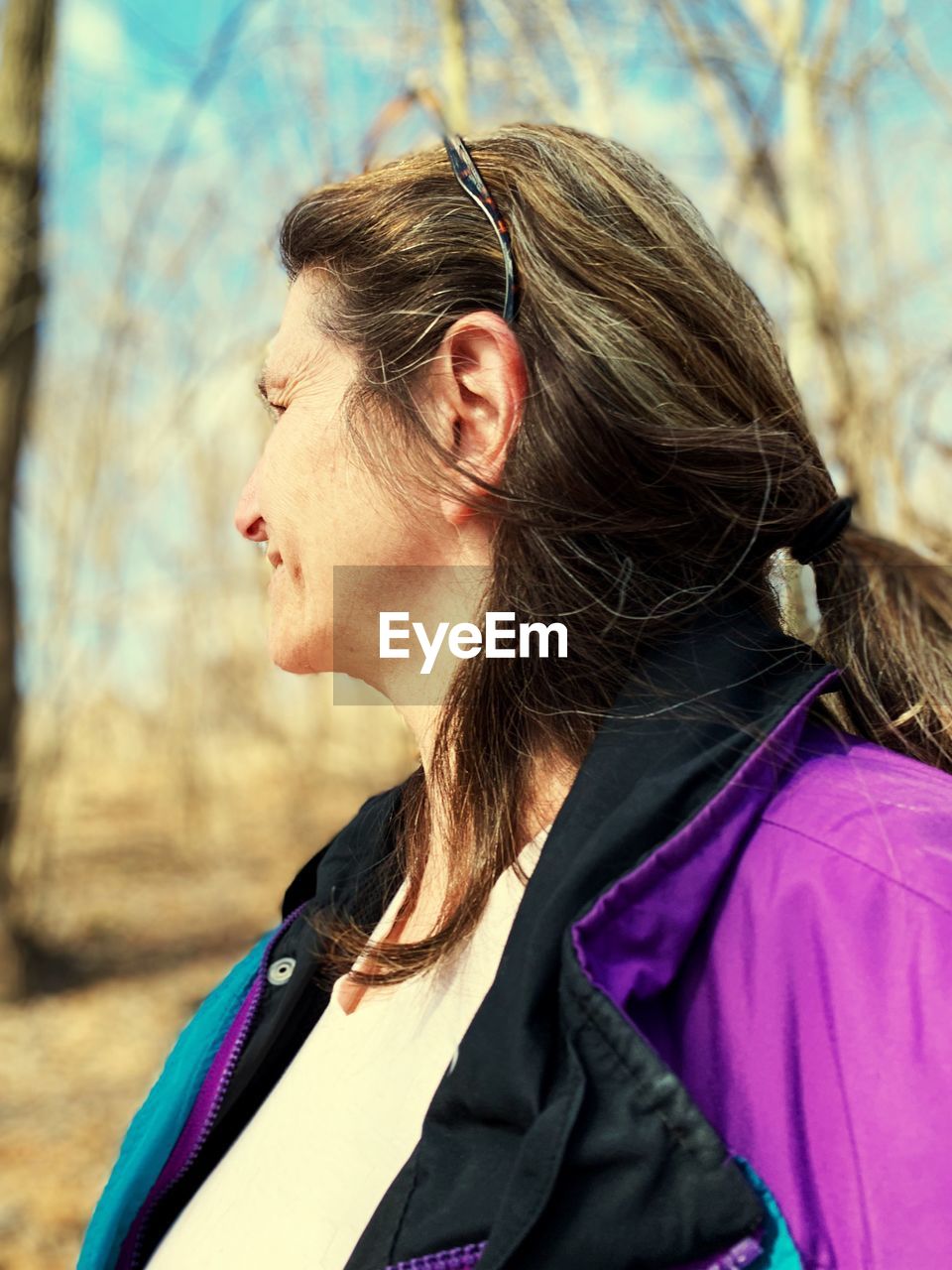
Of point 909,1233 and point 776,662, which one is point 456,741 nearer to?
point 776,662

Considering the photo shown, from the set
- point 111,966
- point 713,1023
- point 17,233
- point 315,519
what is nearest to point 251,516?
point 315,519

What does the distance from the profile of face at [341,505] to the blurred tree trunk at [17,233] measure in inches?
188

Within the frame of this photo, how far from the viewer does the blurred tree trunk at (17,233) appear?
5.67 m

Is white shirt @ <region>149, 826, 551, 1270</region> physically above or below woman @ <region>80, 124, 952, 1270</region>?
below

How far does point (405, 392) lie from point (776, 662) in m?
0.50

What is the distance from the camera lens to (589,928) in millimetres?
993

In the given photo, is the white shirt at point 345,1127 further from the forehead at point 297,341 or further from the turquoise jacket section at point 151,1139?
the forehead at point 297,341

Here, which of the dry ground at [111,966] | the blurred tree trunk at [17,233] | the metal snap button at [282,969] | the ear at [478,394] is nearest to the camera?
the ear at [478,394]

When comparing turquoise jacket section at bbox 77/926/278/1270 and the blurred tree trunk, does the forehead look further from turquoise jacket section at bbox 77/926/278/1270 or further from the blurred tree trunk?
the blurred tree trunk

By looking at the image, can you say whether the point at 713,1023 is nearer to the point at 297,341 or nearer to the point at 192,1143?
the point at 192,1143

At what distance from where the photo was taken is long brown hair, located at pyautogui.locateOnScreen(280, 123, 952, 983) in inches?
49.9

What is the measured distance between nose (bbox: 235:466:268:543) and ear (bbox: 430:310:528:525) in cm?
26

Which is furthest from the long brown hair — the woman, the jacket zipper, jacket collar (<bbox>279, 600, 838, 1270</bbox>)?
the jacket zipper

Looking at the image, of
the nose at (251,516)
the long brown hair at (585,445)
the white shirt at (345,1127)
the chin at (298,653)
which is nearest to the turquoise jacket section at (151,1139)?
the white shirt at (345,1127)
